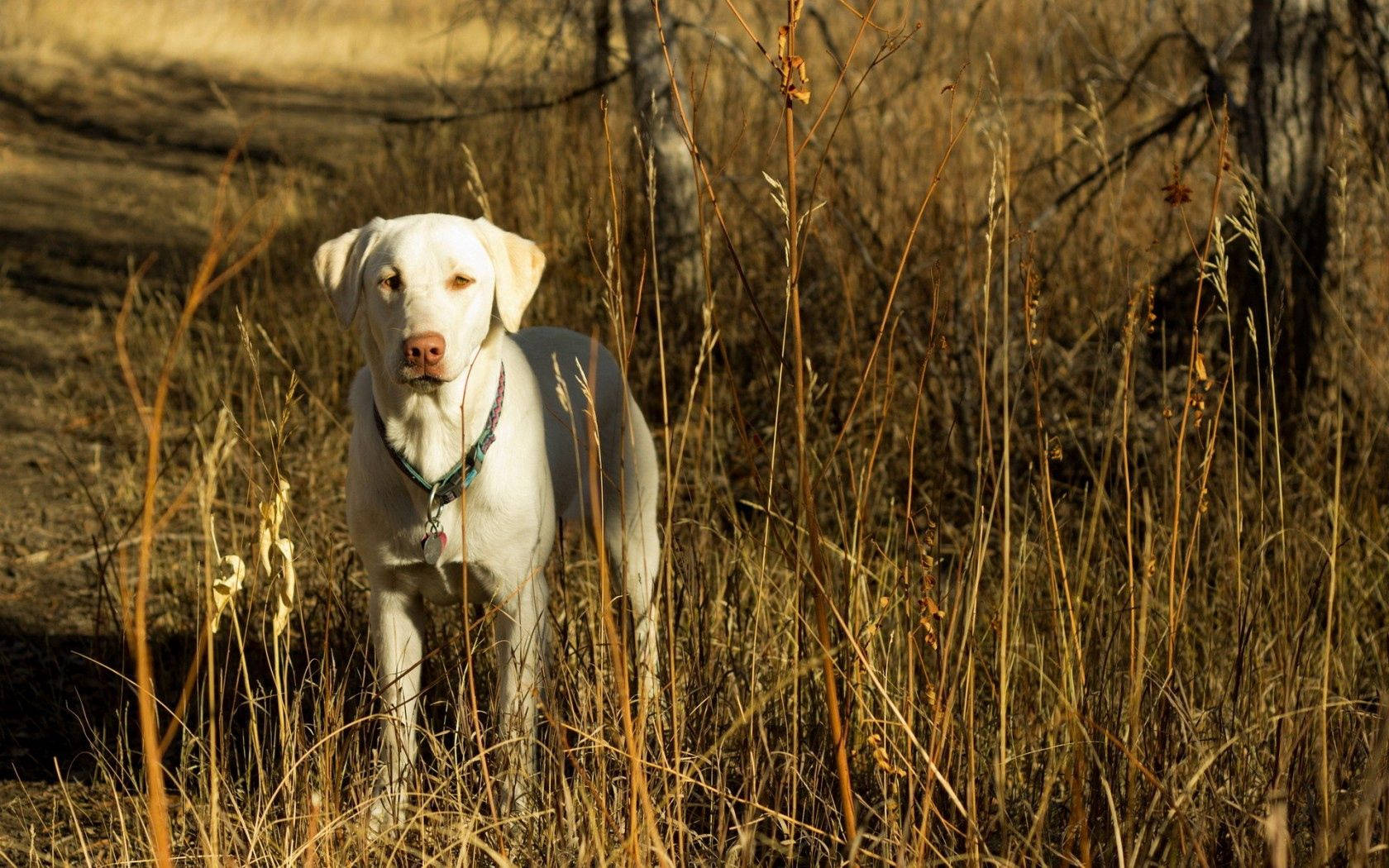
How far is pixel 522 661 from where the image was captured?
2469 mm

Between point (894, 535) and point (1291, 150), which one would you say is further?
point (894, 535)

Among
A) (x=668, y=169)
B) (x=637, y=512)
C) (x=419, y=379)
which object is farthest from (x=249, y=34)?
(x=419, y=379)

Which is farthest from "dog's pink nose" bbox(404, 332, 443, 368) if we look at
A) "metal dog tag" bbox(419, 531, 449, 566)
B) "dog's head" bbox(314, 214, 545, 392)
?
"metal dog tag" bbox(419, 531, 449, 566)

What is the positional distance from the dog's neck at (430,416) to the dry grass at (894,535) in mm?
178

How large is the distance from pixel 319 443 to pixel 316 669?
65.7 inches

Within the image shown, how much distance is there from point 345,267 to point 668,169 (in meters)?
2.52

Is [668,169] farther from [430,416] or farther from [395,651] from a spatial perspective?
[395,651]

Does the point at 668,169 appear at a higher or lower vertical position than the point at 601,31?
lower

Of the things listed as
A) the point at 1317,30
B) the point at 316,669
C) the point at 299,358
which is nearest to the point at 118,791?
the point at 316,669

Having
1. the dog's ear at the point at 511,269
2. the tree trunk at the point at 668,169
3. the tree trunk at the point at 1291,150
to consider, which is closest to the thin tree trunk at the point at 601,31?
the tree trunk at the point at 668,169

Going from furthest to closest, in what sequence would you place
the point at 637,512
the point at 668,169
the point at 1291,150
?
1. the point at 668,169
2. the point at 1291,150
3. the point at 637,512

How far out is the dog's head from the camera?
94.0 inches

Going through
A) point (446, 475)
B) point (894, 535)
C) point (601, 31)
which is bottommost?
point (894, 535)

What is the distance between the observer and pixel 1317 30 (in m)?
3.90
